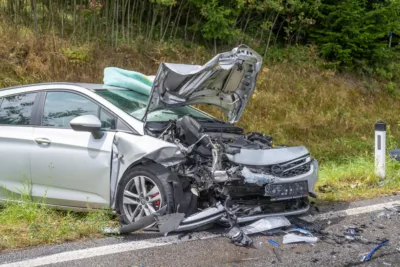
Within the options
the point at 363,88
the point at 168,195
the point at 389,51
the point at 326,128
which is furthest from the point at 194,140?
the point at 389,51

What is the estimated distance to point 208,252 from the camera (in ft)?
13.8

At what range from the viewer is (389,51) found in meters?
17.4

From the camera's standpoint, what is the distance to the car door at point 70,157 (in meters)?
A: 5.05

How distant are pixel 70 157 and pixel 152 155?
3.27ft

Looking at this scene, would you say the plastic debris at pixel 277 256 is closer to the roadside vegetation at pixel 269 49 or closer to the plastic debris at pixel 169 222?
A: the plastic debris at pixel 169 222

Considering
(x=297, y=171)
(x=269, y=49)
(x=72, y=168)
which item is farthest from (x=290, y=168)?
(x=269, y=49)

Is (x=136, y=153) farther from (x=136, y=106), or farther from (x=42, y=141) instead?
(x=42, y=141)

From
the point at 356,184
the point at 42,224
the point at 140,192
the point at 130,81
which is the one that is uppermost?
the point at 130,81

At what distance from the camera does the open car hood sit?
511 cm

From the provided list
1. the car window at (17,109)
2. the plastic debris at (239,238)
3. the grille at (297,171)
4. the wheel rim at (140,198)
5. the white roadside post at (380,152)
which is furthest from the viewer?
the white roadside post at (380,152)

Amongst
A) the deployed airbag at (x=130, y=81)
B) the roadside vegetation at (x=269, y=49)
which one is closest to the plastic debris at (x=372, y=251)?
the deployed airbag at (x=130, y=81)

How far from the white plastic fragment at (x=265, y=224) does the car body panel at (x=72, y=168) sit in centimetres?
146

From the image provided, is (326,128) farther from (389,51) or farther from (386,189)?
(386,189)

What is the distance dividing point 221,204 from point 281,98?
33.3 feet
